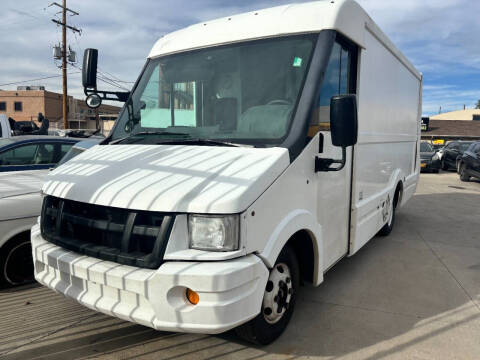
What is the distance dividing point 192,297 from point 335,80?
229 centimetres

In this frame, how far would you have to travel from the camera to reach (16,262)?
422cm

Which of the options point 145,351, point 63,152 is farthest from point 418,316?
point 63,152

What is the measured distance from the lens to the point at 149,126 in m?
3.71

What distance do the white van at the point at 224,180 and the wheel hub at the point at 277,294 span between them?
0.04 ft

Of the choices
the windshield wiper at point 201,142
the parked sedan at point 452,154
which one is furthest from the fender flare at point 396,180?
the parked sedan at point 452,154

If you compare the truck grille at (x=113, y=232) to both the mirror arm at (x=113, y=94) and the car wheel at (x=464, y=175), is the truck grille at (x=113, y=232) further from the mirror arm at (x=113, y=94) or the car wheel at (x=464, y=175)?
the car wheel at (x=464, y=175)

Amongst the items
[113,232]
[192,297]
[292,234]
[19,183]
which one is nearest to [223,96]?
[292,234]

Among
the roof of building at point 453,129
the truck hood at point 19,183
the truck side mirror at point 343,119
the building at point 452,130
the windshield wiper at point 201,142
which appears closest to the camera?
the truck side mirror at point 343,119

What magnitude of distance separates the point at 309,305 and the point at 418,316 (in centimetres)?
101

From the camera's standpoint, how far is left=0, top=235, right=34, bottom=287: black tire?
13.5 ft

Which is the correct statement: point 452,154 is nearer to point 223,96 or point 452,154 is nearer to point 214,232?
point 223,96

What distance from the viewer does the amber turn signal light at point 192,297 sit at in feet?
7.84

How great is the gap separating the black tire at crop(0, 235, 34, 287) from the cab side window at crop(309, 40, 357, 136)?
131 inches

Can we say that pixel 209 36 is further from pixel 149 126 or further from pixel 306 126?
pixel 306 126
